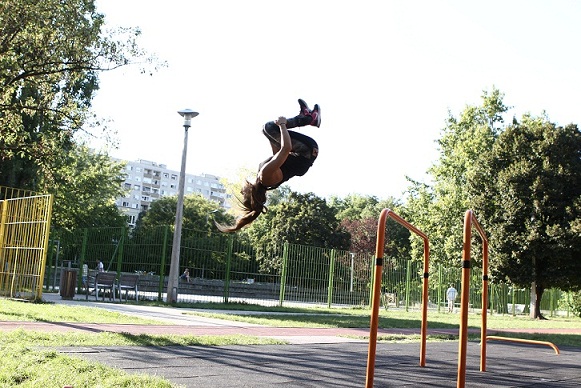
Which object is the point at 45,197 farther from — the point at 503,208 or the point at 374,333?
the point at 503,208

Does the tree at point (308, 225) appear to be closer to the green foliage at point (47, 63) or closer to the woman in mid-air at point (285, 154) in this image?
the green foliage at point (47, 63)

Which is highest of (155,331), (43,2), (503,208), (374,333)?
(43,2)

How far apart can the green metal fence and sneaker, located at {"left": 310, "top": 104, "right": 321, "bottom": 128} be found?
14.2m

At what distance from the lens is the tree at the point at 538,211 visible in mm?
27344

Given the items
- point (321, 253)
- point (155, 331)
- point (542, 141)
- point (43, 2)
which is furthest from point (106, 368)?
point (542, 141)

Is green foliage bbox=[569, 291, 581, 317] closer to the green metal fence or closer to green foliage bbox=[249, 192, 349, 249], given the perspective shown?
green foliage bbox=[249, 192, 349, 249]

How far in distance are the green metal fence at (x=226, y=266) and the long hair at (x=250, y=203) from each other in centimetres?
1343

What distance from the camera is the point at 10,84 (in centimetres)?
1744

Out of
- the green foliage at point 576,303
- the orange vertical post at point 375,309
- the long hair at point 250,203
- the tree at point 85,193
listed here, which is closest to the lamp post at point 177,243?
the long hair at point 250,203

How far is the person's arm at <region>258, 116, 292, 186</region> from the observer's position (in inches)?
184

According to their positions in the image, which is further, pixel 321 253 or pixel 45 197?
pixel 321 253

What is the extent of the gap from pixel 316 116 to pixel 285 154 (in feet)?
2.03

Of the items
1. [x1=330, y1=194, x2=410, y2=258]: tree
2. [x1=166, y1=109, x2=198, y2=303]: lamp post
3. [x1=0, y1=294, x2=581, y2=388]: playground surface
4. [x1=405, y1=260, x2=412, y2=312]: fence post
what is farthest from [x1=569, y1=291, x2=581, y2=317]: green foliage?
[x1=0, y1=294, x2=581, y2=388]: playground surface

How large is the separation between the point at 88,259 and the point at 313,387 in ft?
52.6
